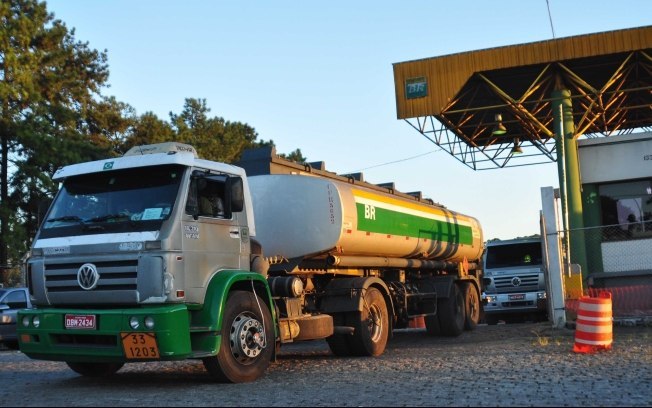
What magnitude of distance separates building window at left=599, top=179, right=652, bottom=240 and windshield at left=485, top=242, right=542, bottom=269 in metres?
2.43

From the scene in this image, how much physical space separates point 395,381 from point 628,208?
11759mm

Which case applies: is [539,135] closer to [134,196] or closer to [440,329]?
[440,329]

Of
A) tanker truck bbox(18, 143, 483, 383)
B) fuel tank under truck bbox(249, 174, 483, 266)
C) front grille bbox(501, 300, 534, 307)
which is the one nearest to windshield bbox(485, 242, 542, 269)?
front grille bbox(501, 300, 534, 307)

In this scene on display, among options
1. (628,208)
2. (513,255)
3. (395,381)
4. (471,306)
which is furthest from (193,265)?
(513,255)

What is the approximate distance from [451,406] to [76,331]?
453cm

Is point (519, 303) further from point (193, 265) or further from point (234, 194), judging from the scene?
point (193, 265)

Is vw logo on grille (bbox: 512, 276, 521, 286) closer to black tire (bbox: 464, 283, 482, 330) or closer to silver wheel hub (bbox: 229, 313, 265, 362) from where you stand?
black tire (bbox: 464, 283, 482, 330)

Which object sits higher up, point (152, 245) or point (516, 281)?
point (152, 245)

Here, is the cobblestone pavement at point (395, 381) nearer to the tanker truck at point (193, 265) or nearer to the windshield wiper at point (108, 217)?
the tanker truck at point (193, 265)

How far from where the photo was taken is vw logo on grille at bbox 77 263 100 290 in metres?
8.77

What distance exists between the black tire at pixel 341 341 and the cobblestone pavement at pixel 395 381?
161 mm

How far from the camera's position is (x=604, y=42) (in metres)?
20.7

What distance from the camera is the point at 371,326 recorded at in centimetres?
1265

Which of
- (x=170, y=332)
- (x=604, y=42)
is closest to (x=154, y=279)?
(x=170, y=332)
